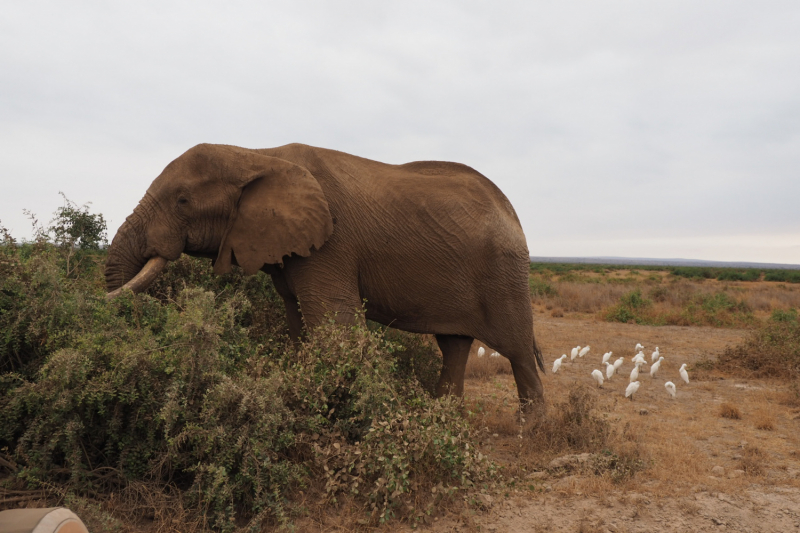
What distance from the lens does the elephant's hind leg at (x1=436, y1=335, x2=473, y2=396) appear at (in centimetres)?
641

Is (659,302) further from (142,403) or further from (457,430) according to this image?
(142,403)

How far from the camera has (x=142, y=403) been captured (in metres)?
3.65

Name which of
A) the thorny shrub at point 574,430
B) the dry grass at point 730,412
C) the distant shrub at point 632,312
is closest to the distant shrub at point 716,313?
the distant shrub at point 632,312

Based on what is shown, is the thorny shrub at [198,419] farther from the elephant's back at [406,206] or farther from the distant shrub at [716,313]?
the distant shrub at [716,313]

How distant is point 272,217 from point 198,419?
2180 mm

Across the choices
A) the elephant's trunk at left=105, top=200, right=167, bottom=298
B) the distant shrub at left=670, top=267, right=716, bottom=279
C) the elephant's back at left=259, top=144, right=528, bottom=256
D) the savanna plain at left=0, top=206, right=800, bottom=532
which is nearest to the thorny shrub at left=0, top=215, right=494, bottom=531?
the savanna plain at left=0, top=206, right=800, bottom=532

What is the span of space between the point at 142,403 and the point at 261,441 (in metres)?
0.84

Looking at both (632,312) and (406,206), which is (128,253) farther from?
(632,312)

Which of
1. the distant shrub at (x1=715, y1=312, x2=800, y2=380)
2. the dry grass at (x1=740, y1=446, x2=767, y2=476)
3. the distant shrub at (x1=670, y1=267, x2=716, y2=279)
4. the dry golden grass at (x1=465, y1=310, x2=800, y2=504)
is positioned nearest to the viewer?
the dry golden grass at (x1=465, y1=310, x2=800, y2=504)

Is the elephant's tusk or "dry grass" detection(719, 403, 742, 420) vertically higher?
the elephant's tusk

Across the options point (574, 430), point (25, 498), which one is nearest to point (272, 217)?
point (25, 498)

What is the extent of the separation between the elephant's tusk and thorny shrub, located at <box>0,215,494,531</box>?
17.2 inches

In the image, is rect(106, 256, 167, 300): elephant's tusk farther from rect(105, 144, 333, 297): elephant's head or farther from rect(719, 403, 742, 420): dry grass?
rect(719, 403, 742, 420): dry grass

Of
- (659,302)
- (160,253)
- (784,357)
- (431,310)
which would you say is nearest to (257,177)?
(160,253)
